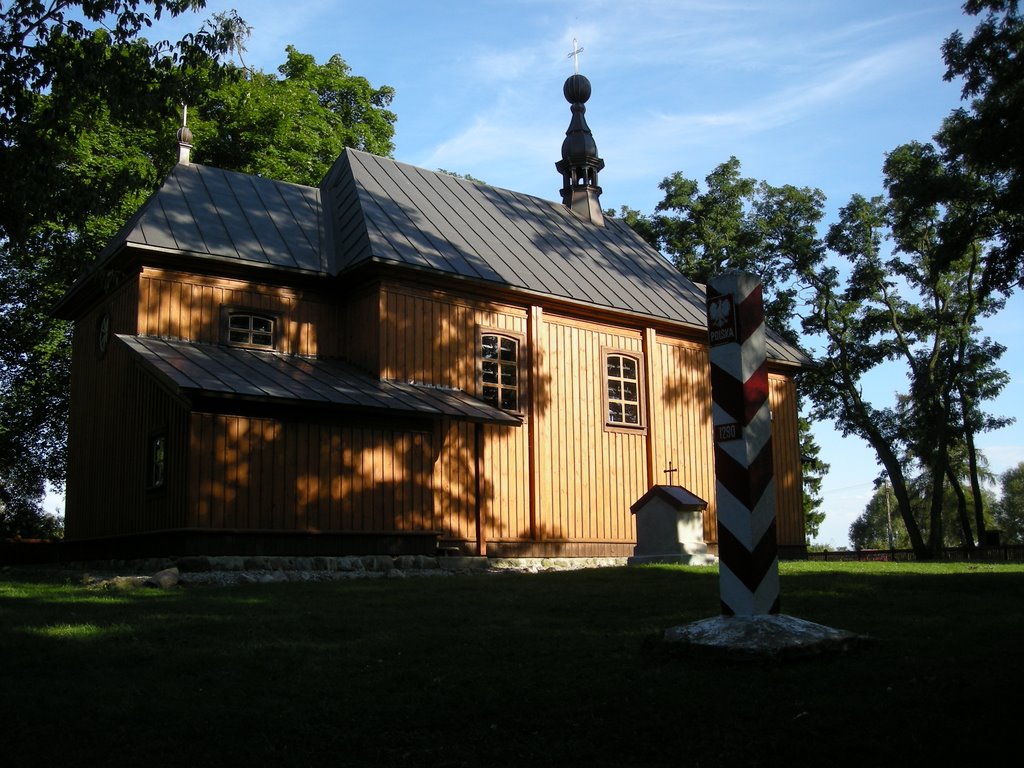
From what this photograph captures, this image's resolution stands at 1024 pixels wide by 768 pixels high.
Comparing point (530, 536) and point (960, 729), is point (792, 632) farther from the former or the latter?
point (530, 536)

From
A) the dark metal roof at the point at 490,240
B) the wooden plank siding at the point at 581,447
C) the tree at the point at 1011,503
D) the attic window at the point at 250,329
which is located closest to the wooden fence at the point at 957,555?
the wooden plank siding at the point at 581,447

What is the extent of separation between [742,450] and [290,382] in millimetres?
10954

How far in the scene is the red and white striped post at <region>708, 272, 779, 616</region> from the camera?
590 centimetres

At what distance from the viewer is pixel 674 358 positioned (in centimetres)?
2230

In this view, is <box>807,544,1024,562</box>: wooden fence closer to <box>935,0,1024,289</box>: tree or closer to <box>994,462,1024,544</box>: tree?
<box>935,0,1024,289</box>: tree

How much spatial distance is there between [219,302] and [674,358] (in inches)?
391

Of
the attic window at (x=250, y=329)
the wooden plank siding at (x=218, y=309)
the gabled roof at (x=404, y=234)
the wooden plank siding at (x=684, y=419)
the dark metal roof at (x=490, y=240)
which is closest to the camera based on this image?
the wooden plank siding at (x=218, y=309)

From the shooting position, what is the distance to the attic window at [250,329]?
17.6 metres

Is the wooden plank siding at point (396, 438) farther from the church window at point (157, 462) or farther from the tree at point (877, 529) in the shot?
the tree at point (877, 529)

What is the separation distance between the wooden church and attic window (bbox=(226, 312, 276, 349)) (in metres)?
0.04

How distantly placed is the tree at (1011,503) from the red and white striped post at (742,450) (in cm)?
8159

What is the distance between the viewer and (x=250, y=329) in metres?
17.7

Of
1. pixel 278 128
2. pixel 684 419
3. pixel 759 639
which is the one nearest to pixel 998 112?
pixel 684 419

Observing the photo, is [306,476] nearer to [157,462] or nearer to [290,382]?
[290,382]
